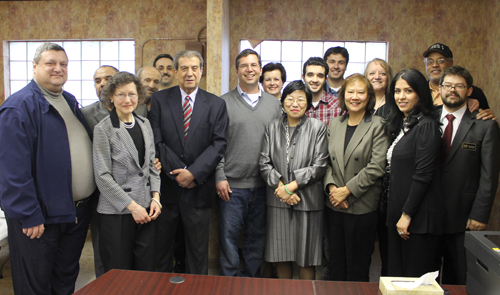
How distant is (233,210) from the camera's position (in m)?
2.78

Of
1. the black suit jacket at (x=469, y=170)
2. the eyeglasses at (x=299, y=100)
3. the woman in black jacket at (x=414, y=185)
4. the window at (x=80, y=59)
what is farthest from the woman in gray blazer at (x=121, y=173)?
the window at (x=80, y=59)

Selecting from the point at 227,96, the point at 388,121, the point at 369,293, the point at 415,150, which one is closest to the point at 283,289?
the point at 369,293

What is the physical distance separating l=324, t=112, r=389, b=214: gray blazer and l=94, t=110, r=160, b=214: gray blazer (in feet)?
4.28


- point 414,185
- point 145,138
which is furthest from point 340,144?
point 145,138

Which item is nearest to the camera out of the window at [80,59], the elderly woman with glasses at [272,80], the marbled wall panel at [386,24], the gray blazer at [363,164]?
the gray blazer at [363,164]

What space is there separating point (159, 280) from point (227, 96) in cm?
177

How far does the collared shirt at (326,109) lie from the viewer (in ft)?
10.1

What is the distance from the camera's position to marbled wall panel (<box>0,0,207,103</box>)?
20.3 feet

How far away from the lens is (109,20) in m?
6.30

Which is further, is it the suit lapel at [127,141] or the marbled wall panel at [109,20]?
the marbled wall panel at [109,20]

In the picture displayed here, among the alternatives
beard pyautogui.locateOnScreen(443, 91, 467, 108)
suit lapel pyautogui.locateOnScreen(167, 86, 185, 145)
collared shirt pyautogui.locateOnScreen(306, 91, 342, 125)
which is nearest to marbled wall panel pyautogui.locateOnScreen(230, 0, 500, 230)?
collared shirt pyautogui.locateOnScreen(306, 91, 342, 125)

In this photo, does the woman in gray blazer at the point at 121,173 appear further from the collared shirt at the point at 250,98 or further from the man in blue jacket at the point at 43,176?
the collared shirt at the point at 250,98

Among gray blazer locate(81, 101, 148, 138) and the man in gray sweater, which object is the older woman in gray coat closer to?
the man in gray sweater

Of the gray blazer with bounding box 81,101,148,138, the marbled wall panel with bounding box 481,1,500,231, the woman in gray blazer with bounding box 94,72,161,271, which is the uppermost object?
the marbled wall panel with bounding box 481,1,500,231
